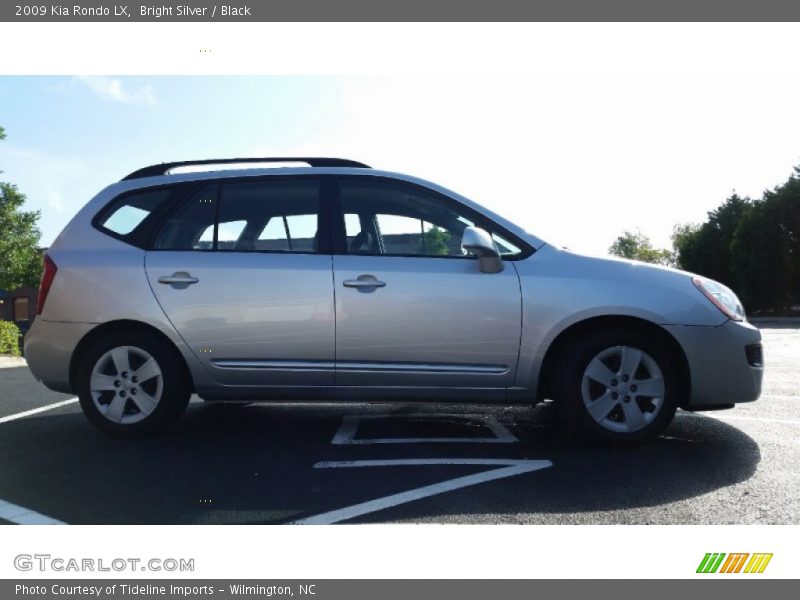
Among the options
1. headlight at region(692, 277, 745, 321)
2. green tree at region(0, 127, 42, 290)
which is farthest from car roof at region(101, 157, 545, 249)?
green tree at region(0, 127, 42, 290)

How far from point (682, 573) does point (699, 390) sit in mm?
2036

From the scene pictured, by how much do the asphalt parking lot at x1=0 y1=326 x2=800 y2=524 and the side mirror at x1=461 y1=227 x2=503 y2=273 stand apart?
1.20 metres

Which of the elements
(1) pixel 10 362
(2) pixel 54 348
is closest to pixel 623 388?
(2) pixel 54 348

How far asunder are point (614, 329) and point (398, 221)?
1.61 metres

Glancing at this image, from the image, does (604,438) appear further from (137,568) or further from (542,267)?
(137,568)

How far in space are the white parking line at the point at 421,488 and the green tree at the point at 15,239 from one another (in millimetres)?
33136

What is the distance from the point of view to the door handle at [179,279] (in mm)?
4430

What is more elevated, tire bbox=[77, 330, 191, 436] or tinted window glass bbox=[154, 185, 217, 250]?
tinted window glass bbox=[154, 185, 217, 250]

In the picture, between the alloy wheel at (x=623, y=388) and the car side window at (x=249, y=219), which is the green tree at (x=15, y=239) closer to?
the car side window at (x=249, y=219)

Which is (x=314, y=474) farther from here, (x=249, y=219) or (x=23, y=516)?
(x=249, y=219)

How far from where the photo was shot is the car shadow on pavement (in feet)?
9.99

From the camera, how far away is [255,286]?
4.36 m

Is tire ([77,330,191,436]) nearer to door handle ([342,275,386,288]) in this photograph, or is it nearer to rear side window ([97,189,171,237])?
rear side window ([97,189,171,237])
